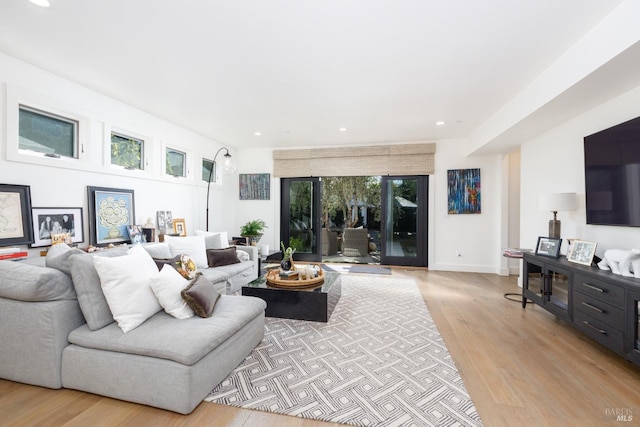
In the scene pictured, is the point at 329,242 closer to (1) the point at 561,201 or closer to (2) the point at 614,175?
(1) the point at 561,201

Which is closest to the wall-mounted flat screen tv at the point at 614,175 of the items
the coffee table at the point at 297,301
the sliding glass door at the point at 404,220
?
the coffee table at the point at 297,301

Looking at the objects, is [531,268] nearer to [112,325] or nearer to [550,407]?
[550,407]

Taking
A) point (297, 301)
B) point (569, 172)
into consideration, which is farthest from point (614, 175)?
point (297, 301)

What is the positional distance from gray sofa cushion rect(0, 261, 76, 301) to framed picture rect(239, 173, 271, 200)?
4.78m

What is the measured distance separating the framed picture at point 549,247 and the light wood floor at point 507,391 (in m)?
0.72

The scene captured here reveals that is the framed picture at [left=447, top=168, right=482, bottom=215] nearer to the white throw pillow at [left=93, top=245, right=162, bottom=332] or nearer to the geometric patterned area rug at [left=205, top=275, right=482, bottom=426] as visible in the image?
the geometric patterned area rug at [left=205, top=275, right=482, bottom=426]

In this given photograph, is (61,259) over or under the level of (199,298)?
over

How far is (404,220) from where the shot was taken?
5988mm

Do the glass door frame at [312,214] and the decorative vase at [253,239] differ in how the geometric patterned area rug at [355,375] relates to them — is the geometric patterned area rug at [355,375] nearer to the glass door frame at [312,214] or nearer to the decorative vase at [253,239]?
the decorative vase at [253,239]

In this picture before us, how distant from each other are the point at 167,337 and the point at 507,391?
2.18 m

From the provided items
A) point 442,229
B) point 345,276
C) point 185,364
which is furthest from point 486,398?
point 442,229

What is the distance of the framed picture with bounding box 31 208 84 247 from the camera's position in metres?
2.90

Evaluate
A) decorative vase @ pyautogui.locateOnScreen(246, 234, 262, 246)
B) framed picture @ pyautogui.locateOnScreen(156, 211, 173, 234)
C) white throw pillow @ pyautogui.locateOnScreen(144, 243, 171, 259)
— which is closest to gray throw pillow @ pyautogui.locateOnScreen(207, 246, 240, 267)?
white throw pillow @ pyautogui.locateOnScreen(144, 243, 171, 259)

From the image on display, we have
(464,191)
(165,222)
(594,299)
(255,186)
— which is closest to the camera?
(594,299)
